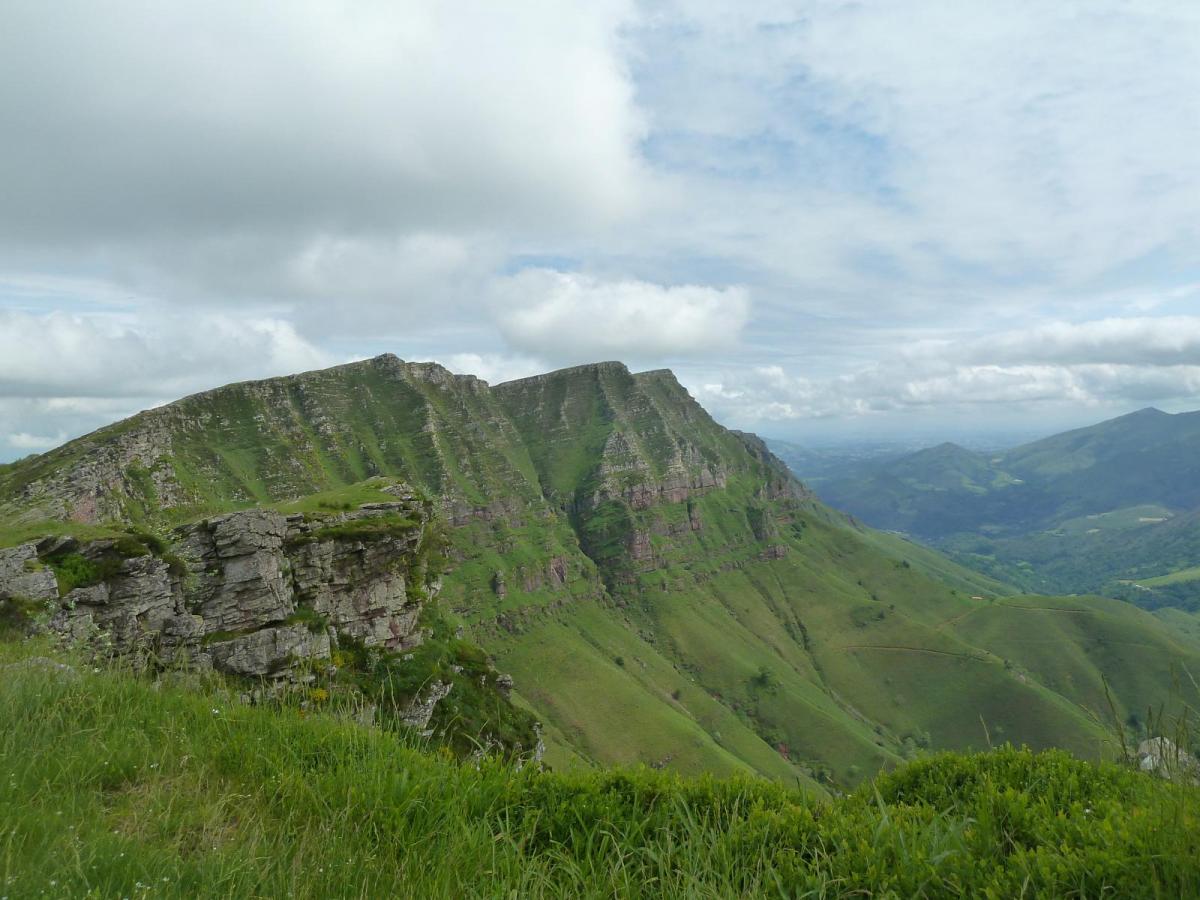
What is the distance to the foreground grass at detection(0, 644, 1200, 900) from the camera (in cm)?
447

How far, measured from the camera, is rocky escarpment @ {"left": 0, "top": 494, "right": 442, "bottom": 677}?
31.2 metres

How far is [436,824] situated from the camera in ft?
18.7

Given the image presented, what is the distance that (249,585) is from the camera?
43094 millimetres

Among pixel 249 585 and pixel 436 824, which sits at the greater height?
pixel 436 824

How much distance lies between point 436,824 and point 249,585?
1771 inches

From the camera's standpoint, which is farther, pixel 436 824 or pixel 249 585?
pixel 249 585

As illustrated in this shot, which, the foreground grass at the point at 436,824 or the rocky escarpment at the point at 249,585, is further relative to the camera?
the rocky escarpment at the point at 249,585

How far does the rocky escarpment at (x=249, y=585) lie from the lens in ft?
102

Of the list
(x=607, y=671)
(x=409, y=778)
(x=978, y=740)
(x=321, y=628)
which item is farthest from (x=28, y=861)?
(x=978, y=740)

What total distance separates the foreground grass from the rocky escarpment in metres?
6.58

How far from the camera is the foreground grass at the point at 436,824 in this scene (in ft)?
14.7

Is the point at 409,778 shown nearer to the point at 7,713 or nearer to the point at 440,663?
the point at 7,713

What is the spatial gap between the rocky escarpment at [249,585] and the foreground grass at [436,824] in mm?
6581

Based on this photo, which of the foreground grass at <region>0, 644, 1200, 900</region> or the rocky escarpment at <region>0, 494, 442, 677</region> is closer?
the foreground grass at <region>0, 644, 1200, 900</region>
